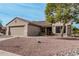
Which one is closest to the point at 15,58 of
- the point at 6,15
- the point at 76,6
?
the point at 6,15

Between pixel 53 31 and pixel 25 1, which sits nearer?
pixel 25 1

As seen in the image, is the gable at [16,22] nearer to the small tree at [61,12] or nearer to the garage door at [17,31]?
the garage door at [17,31]

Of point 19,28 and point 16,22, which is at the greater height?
point 16,22

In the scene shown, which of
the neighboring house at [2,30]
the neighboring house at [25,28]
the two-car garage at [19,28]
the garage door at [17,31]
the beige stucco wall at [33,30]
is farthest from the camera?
the beige stucco wall at [33,30]

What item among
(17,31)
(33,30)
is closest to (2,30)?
(17,31)

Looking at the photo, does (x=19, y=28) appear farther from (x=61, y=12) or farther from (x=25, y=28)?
(x=61, y=12)

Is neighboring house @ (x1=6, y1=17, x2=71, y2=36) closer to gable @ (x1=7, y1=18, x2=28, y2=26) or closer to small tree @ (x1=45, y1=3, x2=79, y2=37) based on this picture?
gable @ (x1=7, y1=18, x2=28, y2=26)

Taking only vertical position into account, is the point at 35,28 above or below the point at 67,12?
below

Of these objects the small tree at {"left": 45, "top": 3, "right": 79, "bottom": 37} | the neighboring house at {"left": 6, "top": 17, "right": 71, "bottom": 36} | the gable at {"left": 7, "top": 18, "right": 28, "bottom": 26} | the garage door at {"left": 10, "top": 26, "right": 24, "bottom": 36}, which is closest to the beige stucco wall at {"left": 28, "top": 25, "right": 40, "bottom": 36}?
the neighboring house at {"left": 6, "top": 17, "right": 71, "bottom": 36}

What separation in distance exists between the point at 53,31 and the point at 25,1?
41.1 ft

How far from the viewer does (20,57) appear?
42.3ft

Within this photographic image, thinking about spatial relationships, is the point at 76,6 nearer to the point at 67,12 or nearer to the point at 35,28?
the point at 67,12

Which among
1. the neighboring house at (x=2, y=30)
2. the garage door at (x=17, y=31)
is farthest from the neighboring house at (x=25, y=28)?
the neighboring house at (x=2, y=30)

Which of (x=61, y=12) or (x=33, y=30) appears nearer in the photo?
(x=61, y=12)
